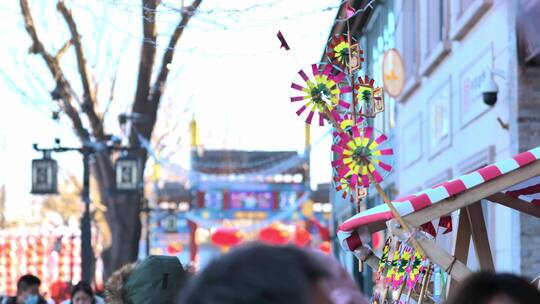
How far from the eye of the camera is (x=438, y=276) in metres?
7.52

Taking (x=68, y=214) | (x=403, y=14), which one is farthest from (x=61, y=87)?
(x=68, y=214)

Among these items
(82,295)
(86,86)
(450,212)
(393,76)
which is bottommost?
(82,295)

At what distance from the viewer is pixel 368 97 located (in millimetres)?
7742

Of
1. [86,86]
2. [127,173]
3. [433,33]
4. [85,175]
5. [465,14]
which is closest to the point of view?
[465,14]

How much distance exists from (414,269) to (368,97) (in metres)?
1.40

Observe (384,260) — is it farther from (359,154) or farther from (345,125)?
(359,154)

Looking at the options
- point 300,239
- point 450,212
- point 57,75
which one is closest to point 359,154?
point 450,212

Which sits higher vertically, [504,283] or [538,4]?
[538,4]

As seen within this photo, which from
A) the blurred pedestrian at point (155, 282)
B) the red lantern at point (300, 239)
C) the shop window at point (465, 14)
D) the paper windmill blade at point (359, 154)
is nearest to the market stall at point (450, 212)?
the paper windmill blade at point (359, 154)

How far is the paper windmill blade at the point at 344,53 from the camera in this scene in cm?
763

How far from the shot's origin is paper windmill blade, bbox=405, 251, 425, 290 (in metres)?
6.72

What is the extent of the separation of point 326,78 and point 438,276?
4.87ft

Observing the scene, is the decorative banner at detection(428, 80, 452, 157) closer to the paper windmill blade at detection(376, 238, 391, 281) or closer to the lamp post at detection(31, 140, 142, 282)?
the lamp post at detection(31, 140, 142, 282)

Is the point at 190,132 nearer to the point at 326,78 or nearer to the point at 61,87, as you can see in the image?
the point at 61,87
